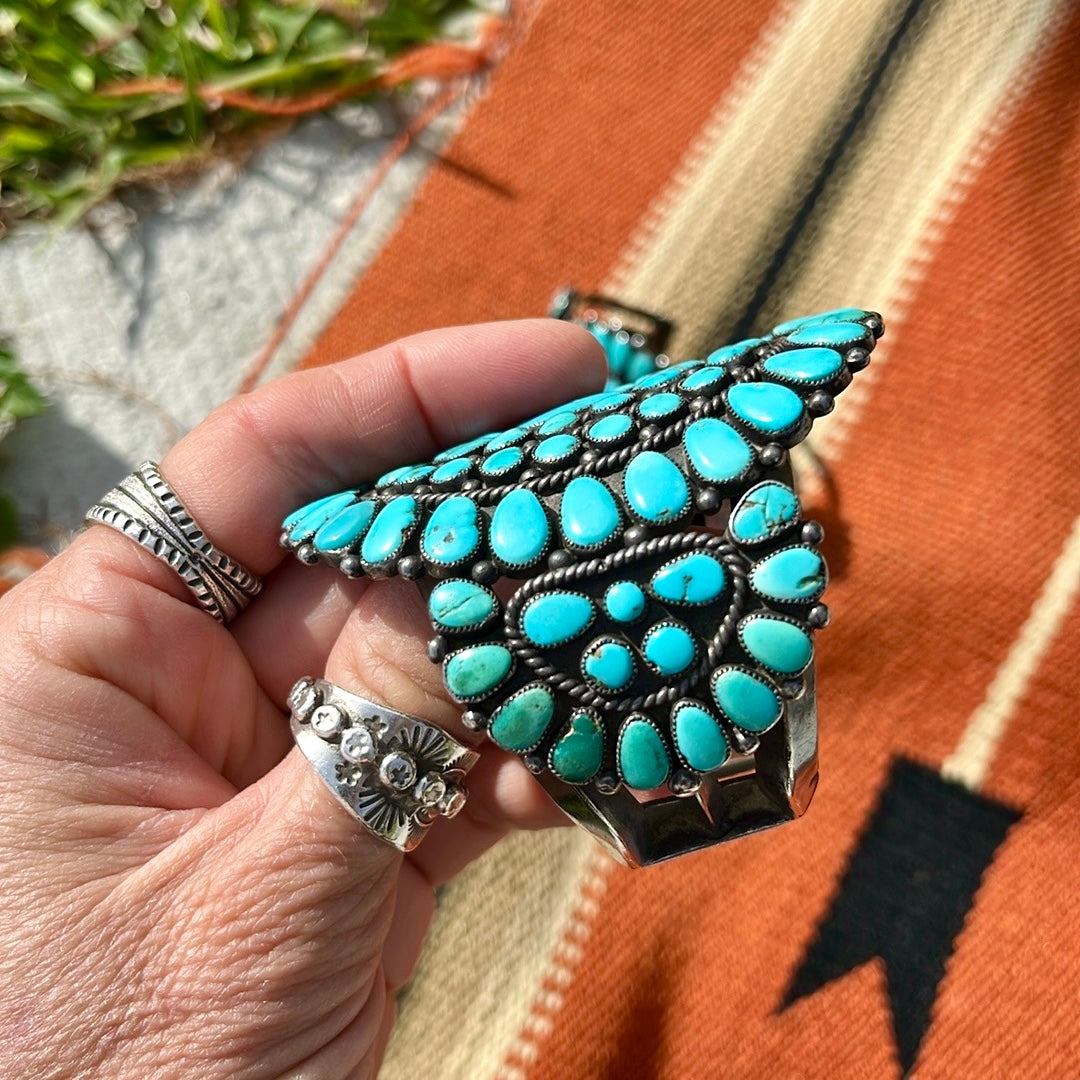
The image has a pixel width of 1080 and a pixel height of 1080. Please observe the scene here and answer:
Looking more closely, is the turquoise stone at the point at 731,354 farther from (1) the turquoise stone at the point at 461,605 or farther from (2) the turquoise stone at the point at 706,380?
(1) the turquoise stone at the point at 461,605

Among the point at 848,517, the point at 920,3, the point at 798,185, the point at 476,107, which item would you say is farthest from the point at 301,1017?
the point at 920,3

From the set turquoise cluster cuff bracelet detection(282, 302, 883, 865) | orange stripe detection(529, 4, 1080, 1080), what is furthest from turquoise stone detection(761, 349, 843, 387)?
orange stripe detection(529, 4, 1080, 1080)

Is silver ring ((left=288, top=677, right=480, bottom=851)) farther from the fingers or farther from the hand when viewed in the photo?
the fingers

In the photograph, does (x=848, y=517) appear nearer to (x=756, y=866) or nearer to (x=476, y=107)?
(x=756, y=866)

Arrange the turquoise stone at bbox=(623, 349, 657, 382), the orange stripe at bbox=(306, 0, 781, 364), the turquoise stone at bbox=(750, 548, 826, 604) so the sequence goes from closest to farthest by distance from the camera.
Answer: the turquoise stone at bbox=(750, 548, 826, 604), the turquoise stone at bbox=(623, 349, 657, 382), the orange stripe at bbox=(306, 0, 781, 364)

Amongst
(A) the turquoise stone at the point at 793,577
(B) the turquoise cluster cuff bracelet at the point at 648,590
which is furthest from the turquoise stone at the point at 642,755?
(A) the turquoise stone at the point at 793,577
